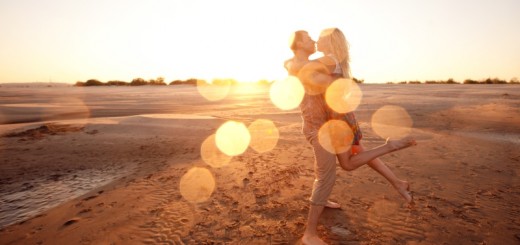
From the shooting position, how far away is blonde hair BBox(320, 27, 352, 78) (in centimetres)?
282

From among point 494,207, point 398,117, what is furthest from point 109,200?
point 398,117

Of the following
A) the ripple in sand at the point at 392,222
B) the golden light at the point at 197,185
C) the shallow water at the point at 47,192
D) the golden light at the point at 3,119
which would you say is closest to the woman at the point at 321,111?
the ripple in sand at the point at 392,222

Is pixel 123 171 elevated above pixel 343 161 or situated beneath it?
situated beneath

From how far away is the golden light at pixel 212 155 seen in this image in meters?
5.78

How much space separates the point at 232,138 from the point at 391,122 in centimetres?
522

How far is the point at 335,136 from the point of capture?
2.85 metres

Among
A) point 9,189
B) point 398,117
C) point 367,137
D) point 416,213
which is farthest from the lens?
point 398,117

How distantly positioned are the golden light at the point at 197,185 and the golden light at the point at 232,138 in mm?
1333

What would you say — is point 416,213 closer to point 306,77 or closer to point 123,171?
point 306,77

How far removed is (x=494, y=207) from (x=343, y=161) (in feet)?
7.20

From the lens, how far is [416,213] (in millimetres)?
3562

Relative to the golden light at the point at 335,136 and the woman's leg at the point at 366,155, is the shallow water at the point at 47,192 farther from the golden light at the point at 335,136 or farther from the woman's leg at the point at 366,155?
the woman's leg at the point at 366,155

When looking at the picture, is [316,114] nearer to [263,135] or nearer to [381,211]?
[381,211]

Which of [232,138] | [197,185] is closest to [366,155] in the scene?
[197,185]
